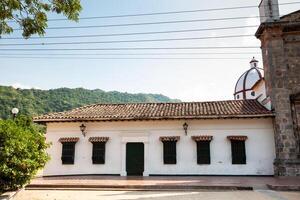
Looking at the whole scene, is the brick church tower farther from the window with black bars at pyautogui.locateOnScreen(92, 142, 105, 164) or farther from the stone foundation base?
the window with black bars at pyautogui.locateOnScreen(92, 142, 105, 164)

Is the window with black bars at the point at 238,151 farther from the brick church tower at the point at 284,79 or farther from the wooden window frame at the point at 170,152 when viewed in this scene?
the wooden window frame at the point at 170,152

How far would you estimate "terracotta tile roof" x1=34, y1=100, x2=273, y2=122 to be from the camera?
1582cm

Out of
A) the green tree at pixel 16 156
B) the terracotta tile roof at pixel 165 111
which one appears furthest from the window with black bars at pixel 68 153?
the green tree at pixel 16 156

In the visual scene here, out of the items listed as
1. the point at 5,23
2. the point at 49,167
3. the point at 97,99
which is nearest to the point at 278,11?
the point at 5,23

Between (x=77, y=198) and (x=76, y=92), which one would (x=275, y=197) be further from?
(x=76, y=92)

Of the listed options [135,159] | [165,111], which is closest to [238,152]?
[165,111]

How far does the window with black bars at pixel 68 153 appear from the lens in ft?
54.5

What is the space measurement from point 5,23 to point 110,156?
34.9ft

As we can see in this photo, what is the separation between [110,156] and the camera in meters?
16.5

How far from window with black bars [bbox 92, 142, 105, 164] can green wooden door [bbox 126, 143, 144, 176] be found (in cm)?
152

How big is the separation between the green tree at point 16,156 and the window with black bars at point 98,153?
6703 millimetres

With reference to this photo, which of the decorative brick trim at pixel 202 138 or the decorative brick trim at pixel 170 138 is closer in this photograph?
the decorative brick trim at pixel 202 138

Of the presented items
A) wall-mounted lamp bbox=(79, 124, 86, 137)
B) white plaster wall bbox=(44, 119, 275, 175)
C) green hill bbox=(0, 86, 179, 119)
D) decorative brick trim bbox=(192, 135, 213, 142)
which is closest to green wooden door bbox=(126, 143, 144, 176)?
white plaster wall bbox=(44, 119, 275, 175)

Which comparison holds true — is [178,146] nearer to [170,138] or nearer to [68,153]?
[170,138]
